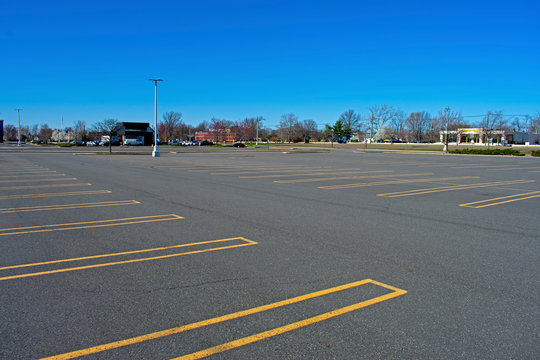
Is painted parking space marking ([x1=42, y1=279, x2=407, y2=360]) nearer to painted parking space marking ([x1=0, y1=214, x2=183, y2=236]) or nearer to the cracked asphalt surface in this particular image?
the cracked asphalt surface

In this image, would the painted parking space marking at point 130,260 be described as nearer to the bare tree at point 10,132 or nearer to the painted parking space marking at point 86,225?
the painted parking space marking at point 86,225

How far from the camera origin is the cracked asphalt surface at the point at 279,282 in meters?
3.31

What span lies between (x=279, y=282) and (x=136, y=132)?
344 feet

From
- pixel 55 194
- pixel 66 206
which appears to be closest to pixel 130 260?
pixel 66 206

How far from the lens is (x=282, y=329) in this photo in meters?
3.54

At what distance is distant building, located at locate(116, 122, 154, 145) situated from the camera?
10075 centimetres

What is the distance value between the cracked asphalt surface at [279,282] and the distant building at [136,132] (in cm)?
9731

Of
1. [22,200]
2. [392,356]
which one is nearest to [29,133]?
[22,200]

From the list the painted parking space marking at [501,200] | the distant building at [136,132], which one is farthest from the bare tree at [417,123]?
the painted parking space marking at [501,200]

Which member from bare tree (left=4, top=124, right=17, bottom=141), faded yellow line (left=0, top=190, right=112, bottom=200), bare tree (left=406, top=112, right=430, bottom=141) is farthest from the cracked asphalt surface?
bare tree (left=4, top=124, right=17, bottom=141)

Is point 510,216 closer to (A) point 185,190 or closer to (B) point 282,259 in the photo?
(B) point 282,259

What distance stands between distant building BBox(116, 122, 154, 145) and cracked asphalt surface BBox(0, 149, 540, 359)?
97309 mm

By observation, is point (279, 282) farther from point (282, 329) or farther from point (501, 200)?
point (501, 200)

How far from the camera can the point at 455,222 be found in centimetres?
838
